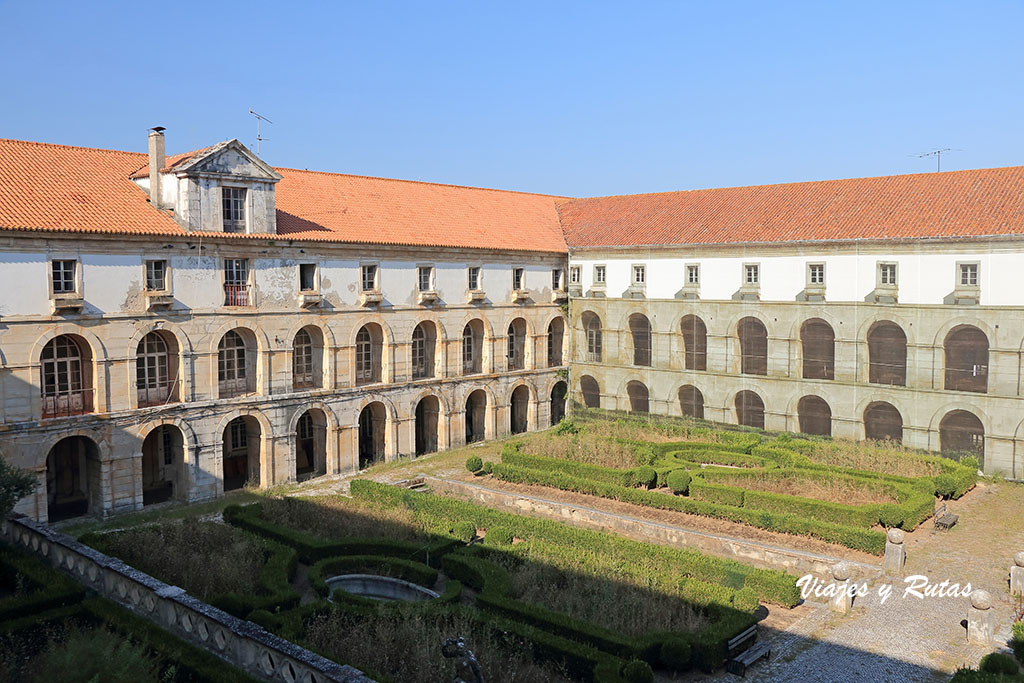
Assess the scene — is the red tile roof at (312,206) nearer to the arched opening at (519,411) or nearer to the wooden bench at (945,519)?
the arched opening at (519,411)

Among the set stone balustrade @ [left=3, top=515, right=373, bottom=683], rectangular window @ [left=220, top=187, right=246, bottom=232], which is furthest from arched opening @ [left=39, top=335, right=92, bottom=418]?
stone balustrade @ [left=3, top=515, right=373, bottom=683]

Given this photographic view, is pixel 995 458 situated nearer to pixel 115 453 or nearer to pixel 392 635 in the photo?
pixel 392 635

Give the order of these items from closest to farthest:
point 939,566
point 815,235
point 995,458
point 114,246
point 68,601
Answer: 1. point 68,601
2. point 939,566
3. point 114,246
4. point 995,458
5. point 815,235

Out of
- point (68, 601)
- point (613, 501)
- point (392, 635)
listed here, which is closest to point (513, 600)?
point (392, 635)

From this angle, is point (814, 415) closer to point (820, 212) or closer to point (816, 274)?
point (816, 274)

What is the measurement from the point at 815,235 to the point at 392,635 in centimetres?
2873

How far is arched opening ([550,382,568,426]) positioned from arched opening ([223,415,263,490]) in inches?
697

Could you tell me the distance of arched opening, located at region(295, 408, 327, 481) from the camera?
36.0 metres

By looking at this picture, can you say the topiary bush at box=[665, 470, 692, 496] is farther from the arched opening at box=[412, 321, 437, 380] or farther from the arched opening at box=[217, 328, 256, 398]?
the arched opening at box=[217, 328, 256, 398]

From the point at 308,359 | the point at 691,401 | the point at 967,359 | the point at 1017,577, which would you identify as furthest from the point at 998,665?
the point at 308,359

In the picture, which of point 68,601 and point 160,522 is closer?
point 68,601

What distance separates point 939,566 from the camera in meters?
24.7

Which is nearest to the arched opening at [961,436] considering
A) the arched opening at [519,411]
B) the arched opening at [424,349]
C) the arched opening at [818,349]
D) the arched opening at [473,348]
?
the arched opening at [818,349]

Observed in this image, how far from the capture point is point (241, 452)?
36.8 meters
